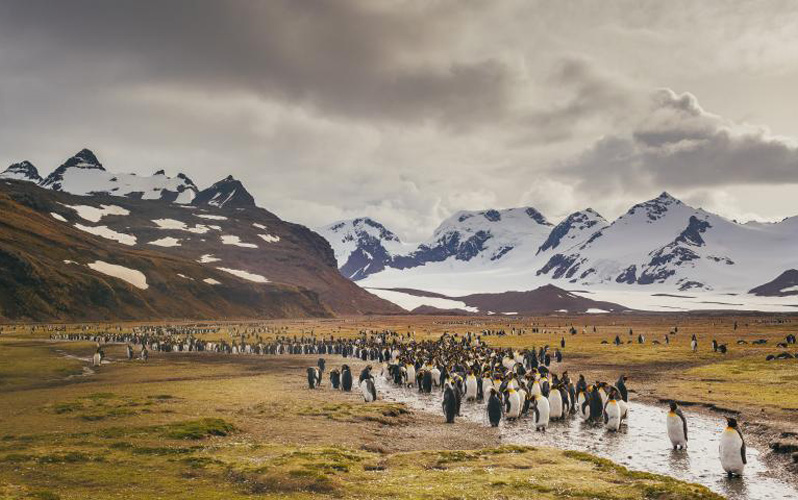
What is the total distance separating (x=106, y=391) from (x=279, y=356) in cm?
3217

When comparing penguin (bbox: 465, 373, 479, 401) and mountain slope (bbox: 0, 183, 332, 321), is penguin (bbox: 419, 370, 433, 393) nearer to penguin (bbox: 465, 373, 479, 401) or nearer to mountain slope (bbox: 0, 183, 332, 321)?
penguin (bbox: 465, 373, 479, 401)

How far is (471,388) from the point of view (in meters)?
32.1

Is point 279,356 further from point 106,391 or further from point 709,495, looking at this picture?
point 709,495

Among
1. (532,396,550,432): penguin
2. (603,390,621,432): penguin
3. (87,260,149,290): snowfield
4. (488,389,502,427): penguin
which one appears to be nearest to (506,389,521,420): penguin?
(488,389,502,427): penguin

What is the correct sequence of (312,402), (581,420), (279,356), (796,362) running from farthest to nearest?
1. (279,356)
2. (796,362)
3. (312,402)
4. (581,420)

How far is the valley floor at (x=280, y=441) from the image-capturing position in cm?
1490

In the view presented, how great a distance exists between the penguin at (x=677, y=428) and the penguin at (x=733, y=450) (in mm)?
2865

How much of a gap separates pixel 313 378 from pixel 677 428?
74.5 ft

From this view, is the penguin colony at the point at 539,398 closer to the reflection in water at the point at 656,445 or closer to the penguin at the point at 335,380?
the penguin at the point at 335,380

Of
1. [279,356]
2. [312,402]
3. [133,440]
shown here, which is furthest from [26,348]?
[133,440]

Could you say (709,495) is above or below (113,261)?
below

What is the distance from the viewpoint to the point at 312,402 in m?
30.3

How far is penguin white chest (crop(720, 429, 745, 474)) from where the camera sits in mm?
16516

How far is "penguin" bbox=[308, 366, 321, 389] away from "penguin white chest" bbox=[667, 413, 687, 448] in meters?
22.3
